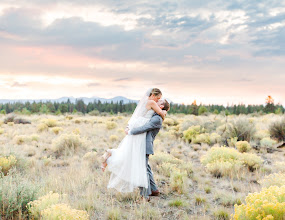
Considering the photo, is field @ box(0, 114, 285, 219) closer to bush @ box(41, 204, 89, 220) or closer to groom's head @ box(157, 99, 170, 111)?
bush @ box(41, 204, 89, 220)

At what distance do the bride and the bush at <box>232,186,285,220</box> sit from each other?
88.7 inches

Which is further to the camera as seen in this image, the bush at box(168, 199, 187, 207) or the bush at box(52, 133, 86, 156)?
the bush at box(52, 133, 86, 156)

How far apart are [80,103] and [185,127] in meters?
97.0

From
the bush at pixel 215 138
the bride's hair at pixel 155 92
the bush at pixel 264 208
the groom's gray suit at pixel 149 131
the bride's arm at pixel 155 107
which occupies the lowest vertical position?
the bush at pixel 215 138

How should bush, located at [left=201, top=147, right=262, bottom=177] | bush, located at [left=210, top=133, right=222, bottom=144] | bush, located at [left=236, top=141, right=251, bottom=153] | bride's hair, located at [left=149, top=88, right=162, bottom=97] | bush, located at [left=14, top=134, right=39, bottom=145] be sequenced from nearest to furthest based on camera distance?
bride's hair, located at [left=149, top=88, right=162, bottom=97], bush, located at [left=201, top=147, right=262, bottom=177], bush, located at [left=236, top=141, right=251, bottom=153], bush, located at [left=14, top=134, right=39, bottom=145], bush, located at [left=210, top=133, right=222, bottom=144]

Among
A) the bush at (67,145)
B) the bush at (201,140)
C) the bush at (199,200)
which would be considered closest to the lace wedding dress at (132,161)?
the bush at (199,200)

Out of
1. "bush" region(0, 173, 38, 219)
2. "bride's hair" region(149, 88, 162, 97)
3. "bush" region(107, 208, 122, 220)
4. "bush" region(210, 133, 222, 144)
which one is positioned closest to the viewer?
"bush" region(0, 173, 38, 219)

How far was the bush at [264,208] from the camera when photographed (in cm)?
280

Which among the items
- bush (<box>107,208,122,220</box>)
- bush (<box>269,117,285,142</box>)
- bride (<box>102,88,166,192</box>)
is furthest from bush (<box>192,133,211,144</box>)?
bush (<box>107,208,122,220</box>)

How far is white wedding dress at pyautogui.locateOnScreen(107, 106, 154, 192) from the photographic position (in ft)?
16.2

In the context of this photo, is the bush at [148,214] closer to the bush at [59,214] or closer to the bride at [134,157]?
the bride at [134,157]

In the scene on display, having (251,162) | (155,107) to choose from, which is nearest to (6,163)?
(155,107)

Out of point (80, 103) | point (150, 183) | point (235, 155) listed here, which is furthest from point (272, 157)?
point (80, 103)

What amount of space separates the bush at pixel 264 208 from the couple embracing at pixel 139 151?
88.7 inches
